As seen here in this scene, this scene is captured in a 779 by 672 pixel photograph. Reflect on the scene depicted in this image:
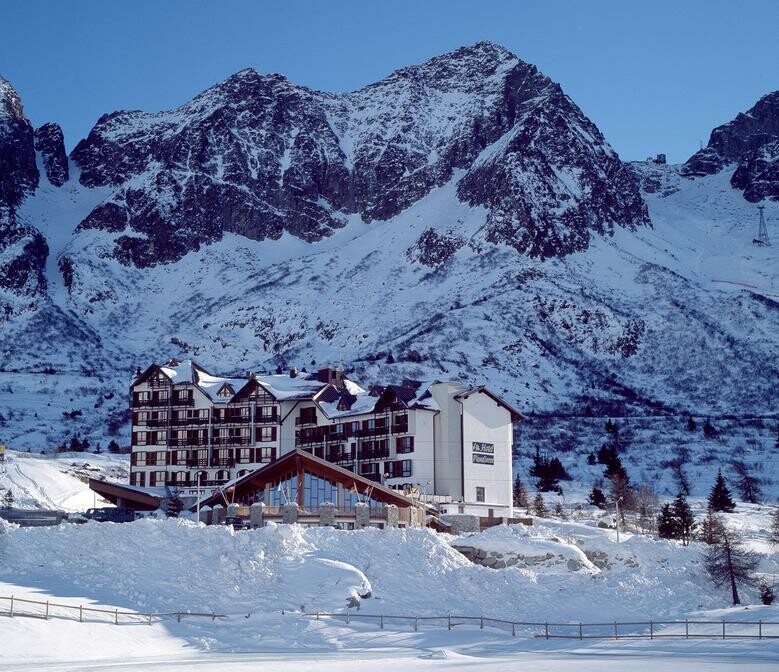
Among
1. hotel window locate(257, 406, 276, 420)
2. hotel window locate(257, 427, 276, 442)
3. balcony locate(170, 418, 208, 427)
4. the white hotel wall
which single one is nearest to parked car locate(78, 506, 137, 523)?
hotel window locate(257, 427, 276, 442)

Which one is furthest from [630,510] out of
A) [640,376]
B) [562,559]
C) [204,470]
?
[640,376]

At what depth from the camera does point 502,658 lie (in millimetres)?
44500

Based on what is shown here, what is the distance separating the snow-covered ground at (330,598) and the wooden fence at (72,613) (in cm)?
59

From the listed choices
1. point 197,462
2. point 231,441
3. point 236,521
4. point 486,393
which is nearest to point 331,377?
point 231,441

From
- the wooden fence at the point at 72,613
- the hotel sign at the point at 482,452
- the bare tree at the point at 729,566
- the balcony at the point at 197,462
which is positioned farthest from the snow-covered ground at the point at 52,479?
the bare tree at the point at 729,566

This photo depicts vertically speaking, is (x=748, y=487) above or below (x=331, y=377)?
below

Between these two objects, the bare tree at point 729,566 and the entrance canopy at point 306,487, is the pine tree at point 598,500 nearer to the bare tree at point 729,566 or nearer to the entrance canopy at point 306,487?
the entrance canopy at point 306,487

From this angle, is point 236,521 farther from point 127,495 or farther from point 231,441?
point 231,441

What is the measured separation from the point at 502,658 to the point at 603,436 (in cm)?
12257

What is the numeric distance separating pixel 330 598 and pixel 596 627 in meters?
12.6

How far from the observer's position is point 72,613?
4678 centimetres

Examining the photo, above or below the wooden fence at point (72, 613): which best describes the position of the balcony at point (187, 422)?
above

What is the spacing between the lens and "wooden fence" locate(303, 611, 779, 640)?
49.0 metres

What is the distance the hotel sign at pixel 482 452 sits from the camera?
102m
